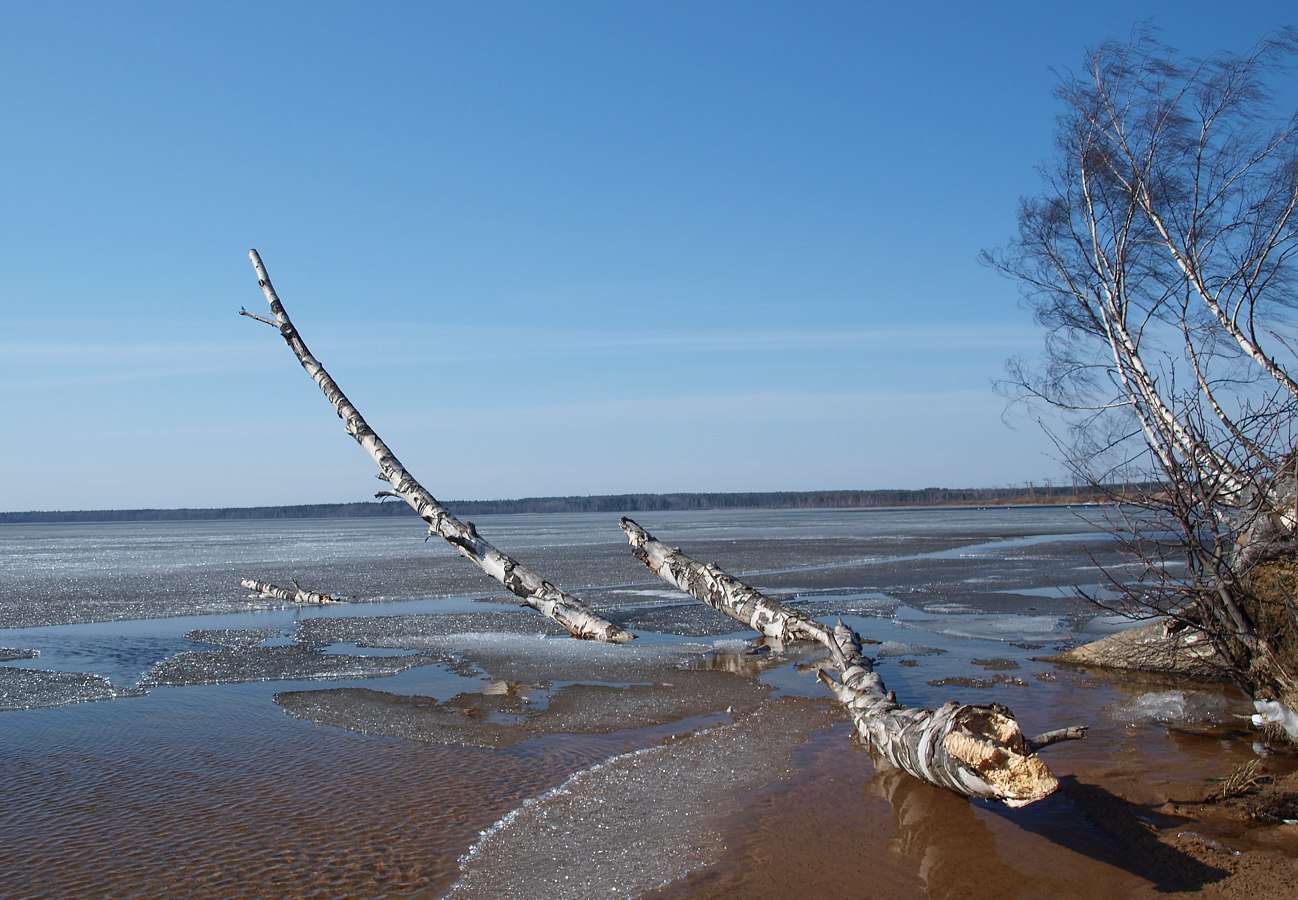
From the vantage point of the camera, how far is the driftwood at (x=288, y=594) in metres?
18.0

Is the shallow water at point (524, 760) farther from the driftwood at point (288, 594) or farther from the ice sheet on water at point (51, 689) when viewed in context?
the driftwood at point (288, 594)

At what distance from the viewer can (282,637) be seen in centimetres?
1307

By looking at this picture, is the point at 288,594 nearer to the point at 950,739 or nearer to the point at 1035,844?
the point at 950,739

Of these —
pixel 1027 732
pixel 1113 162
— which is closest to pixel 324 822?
pixel 1027 732

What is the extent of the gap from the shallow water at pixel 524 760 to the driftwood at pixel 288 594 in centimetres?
337

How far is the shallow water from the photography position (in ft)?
15.4

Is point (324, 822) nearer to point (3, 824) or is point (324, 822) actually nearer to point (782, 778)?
point (3, 824)

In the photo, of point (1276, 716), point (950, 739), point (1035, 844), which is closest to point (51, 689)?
point (950, 739)

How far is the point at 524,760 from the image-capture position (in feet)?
21.9

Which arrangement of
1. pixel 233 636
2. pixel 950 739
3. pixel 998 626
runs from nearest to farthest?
pixel 950 739 → pixel 233 636 → pixel 998 626

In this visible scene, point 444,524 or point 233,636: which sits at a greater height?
point 444,524

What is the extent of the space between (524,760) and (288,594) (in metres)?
13.3

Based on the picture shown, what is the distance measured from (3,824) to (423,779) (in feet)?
7.76

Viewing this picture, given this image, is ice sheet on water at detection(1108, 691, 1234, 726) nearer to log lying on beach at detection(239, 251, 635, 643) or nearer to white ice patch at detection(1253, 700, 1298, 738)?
white ice patch at detection(1253, 700, 1298, 738)
